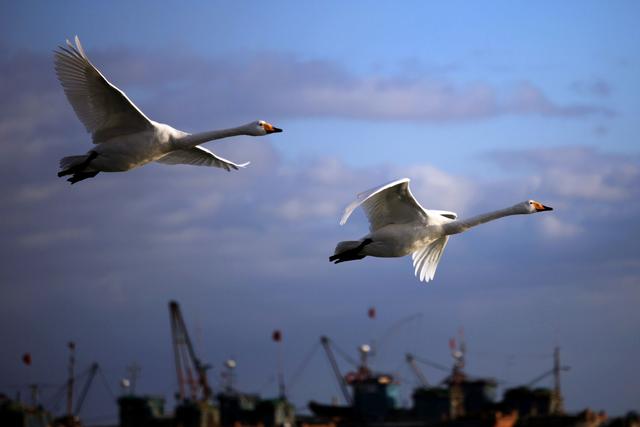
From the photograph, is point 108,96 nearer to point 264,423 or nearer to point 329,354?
point 264,423

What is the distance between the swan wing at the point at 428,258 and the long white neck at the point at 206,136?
6422mm

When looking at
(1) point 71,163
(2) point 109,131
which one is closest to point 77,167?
(1) point 71,163

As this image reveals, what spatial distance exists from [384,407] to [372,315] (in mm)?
17987

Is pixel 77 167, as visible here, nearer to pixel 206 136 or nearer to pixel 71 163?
pixel 71 163

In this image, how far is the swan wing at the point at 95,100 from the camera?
41.0 m

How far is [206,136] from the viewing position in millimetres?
42656

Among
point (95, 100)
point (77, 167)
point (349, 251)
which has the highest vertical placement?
point (95, 100)

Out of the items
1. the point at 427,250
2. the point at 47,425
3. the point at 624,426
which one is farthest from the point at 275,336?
the point at 427,250

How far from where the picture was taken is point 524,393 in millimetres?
107062

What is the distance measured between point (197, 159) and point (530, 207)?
10.3 m

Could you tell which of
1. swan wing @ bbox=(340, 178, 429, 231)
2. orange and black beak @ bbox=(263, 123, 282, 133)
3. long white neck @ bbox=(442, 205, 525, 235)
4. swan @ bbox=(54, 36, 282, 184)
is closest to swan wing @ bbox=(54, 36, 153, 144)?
swan @ bbox=(54, 36, 282, 184)

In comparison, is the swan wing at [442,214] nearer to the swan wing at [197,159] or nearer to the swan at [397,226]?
the swan at [397,226]

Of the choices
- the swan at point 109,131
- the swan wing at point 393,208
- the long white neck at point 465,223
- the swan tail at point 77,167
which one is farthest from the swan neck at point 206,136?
the long white neck at point 465,223

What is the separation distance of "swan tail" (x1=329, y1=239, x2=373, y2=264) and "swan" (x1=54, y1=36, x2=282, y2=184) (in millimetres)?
3887
